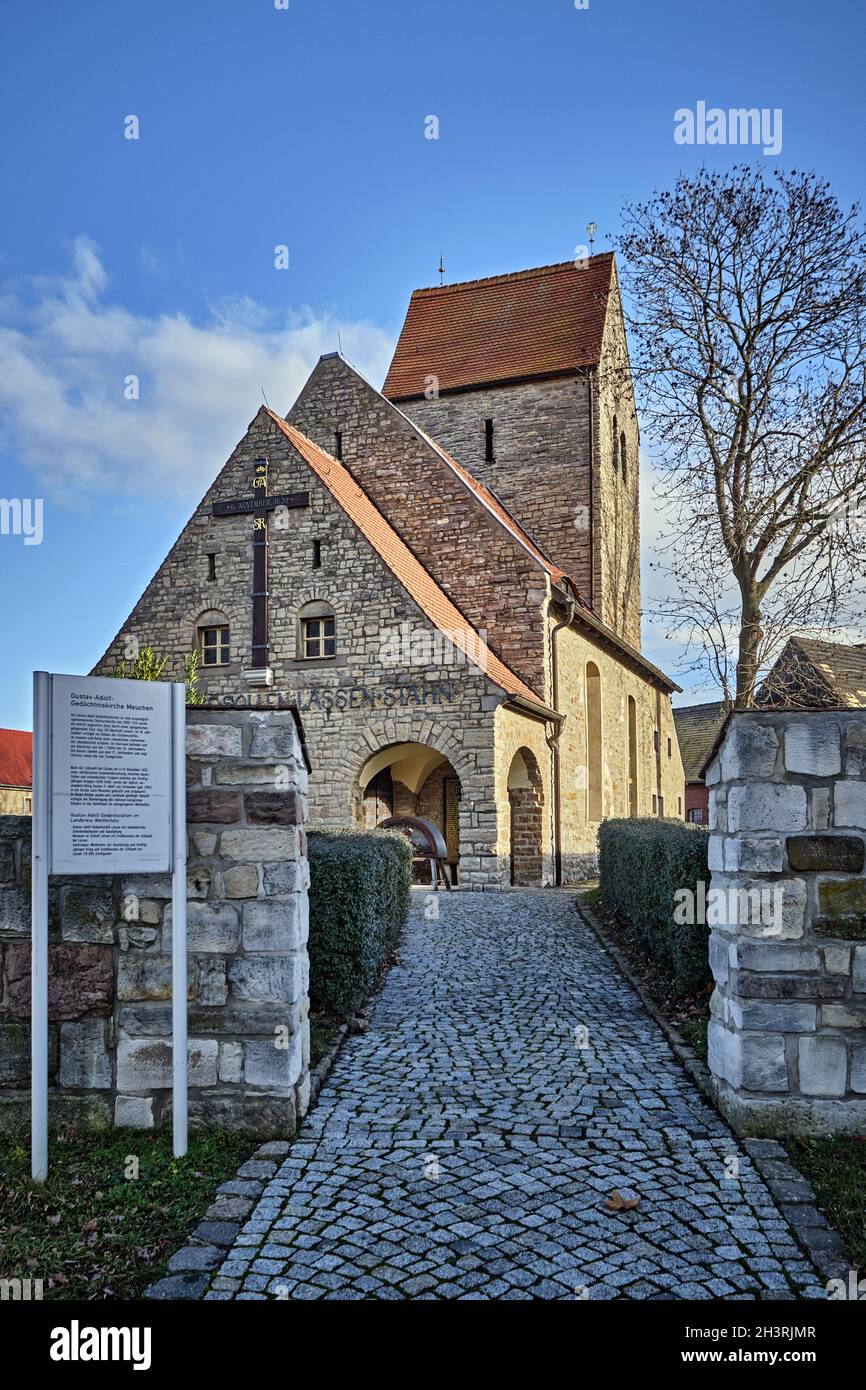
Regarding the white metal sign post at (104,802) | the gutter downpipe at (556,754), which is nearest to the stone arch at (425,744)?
the gutter downpipe at (556,754)

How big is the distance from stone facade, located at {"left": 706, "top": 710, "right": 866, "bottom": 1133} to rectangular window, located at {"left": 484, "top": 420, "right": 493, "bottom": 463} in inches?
791

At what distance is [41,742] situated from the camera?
4148mm

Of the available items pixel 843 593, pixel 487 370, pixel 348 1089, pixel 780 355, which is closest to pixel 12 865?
pixel 348 1089

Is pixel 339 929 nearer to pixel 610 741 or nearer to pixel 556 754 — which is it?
pixel 556 754

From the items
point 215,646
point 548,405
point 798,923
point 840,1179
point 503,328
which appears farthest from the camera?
point 503,328

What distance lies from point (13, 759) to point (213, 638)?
22.5 m

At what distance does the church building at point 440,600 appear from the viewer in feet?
53.8

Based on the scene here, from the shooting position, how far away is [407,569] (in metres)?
17.8

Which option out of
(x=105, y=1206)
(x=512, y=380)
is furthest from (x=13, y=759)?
(x=105, y=1206)

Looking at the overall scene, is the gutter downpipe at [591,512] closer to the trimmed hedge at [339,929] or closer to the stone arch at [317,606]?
the stone arch at [317,606]

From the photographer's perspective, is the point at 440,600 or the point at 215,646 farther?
the point at 215,646

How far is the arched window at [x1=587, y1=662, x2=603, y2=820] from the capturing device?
2214cm

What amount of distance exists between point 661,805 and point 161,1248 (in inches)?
1090

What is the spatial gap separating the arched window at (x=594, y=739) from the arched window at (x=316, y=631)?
23.5ft
